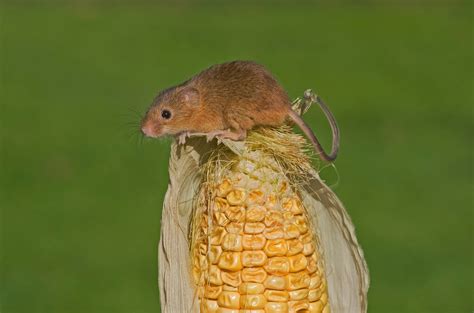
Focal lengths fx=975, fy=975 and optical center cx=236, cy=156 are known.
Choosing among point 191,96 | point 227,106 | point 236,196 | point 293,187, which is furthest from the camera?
point 191,96

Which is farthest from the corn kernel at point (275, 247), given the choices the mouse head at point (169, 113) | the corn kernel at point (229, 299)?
the mouse head at point (169, 113)

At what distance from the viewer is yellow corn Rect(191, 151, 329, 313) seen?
13.1 feet

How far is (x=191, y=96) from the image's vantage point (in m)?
5.02

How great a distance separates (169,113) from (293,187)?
3.76 ft

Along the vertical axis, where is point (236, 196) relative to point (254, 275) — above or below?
above

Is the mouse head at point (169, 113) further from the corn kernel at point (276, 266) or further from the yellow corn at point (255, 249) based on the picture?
the corn kernel at point (276, 266)

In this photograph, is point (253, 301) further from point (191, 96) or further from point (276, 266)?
point (191, 96)

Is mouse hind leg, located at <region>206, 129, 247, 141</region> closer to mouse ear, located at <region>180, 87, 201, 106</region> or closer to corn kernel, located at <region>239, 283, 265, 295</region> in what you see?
mouse ear, located at <region>180, 87, 201, 106</region>

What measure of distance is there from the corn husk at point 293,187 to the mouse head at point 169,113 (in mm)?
743

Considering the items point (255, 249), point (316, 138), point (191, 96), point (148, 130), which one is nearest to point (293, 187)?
point (316, 138)

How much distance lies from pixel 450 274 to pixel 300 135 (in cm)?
1184

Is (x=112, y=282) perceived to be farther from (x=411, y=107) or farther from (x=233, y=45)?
(x=233, y=45)

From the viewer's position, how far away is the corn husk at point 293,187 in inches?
161

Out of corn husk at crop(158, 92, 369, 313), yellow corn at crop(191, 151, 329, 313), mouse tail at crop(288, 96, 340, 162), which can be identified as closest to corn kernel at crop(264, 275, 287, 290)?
yellow corn at crop(191, 151, 329, 313)
